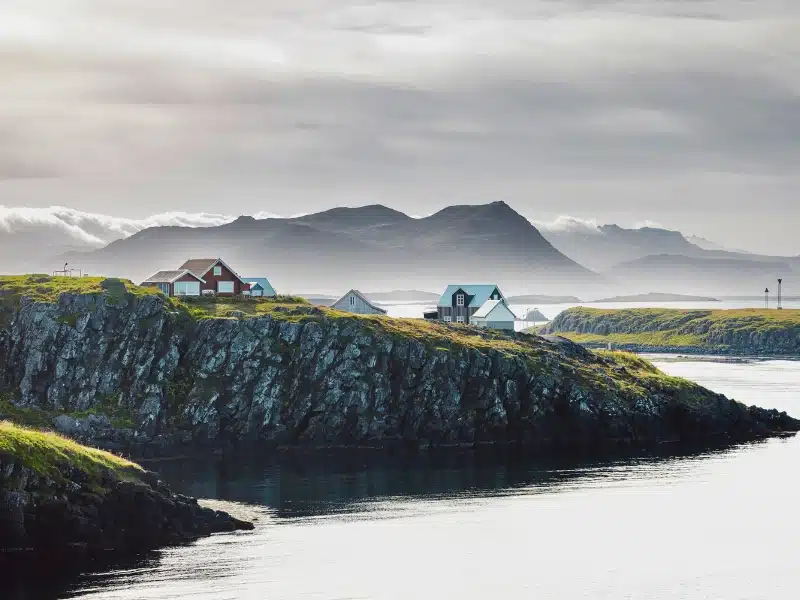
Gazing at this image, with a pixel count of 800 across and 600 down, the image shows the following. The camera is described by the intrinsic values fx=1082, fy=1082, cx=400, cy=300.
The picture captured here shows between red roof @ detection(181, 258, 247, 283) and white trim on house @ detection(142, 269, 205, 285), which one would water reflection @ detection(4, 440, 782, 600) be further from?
red roof @ detection(181, 258, 247, 283)

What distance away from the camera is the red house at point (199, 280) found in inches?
7515

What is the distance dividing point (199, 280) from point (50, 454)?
104178mm

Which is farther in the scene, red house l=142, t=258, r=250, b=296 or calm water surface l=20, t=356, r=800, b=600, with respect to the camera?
red house l=142, t=258, r=250, b=296

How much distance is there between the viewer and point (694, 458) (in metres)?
141

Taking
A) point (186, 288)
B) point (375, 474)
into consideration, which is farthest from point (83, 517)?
point (186, 288)

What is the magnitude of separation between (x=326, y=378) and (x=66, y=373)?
3623 cm

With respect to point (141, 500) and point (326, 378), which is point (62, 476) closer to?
point (141, 500)

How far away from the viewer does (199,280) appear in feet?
630

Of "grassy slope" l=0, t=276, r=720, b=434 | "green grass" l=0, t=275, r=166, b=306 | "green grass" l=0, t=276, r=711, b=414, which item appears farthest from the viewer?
"grassy slope" l=0, t=276, r=720, b=434

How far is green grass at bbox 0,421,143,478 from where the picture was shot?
87188mm

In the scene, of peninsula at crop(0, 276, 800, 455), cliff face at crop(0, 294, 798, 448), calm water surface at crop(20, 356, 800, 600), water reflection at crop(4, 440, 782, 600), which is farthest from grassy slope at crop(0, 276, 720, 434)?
calm water surface at crop(20, 356, 800, 600)

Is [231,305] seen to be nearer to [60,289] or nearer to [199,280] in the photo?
[199,280]

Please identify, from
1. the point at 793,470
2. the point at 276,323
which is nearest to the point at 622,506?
the point at 793,470

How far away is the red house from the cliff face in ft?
100
